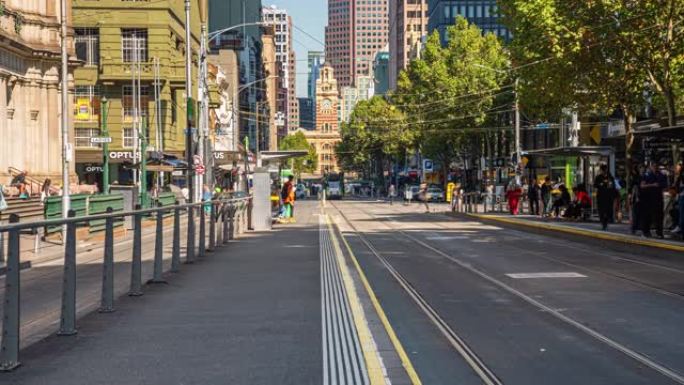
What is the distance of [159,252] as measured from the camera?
1393 cm

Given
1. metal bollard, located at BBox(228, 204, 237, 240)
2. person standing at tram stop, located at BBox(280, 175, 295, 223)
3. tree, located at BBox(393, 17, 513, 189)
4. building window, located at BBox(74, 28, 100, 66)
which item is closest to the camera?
metal bollard, located at BBox(228, 204, 237, 240)

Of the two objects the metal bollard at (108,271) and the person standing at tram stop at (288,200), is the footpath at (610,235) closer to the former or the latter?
the person standing at tram stop at (288,200)

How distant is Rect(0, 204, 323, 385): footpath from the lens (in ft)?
23.9

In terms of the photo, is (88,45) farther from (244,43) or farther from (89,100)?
(244,43)

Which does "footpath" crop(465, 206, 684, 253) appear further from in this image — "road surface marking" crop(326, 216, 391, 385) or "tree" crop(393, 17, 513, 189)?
"tree" crop(393, 17, 513, 189)

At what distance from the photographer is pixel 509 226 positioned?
32.8 metres

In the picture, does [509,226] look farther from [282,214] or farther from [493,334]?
[493,334]

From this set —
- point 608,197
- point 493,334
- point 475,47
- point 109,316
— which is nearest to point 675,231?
point 608,197

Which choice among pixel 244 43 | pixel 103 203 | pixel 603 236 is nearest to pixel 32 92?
pixel 103 203

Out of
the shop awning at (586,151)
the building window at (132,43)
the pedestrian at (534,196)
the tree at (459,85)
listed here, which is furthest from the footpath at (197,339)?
the tree at (459,85)

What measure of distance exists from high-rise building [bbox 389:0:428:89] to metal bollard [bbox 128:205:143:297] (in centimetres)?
14621

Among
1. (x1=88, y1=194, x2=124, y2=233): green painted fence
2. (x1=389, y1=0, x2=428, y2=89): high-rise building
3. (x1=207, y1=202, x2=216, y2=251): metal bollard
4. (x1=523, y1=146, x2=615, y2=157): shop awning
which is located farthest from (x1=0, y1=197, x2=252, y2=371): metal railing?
(x1=389, y1=0, x2=428, y2=89): high-rise building

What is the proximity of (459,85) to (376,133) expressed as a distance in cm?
3575

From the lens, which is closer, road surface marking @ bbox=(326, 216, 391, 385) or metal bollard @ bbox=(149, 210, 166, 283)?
road surface marking @ bbox=(326, 216, 391, 385)
